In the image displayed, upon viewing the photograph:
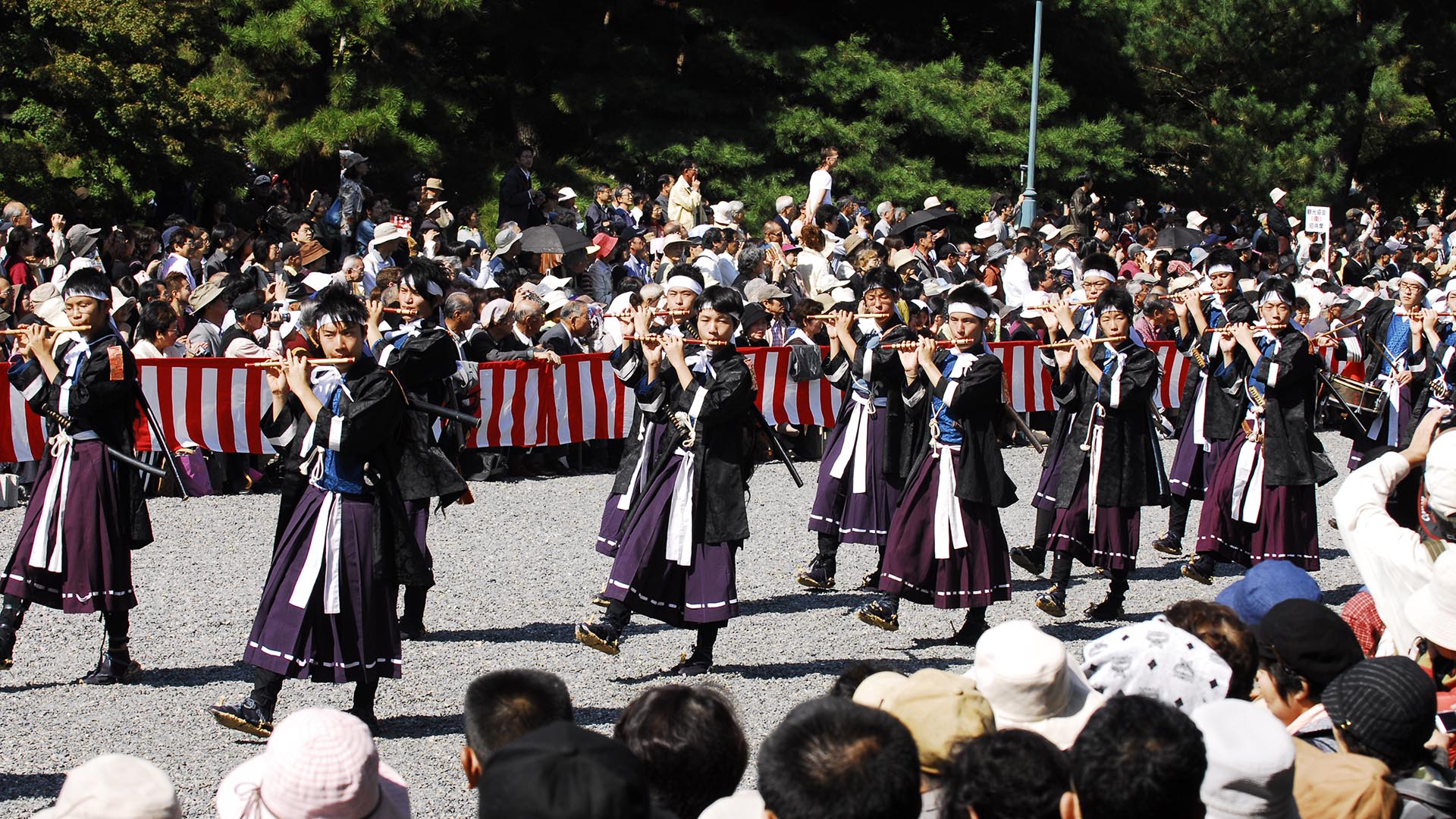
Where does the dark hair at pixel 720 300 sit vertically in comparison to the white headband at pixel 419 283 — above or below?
below

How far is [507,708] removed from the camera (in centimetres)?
333

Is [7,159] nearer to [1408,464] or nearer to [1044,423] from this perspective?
[1044,423]

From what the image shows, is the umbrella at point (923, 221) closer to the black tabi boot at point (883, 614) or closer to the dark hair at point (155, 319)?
the dark hair at point (155, 319)

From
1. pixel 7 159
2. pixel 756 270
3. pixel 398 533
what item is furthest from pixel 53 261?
pixel 398 533

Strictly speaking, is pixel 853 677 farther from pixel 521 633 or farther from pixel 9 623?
pixel 9 623

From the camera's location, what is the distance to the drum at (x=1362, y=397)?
1064 centimetres

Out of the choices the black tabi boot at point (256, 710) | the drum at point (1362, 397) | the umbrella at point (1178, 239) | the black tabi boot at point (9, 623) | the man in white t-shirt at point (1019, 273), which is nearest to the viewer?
the black tabi boot at point (256, 710)

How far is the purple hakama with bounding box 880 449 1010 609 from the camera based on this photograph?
7176mm

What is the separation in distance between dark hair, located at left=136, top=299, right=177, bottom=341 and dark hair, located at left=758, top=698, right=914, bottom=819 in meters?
7.95

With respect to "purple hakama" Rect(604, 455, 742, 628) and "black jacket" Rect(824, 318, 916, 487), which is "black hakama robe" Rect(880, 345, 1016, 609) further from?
"purple hakama" Rect(604, 455, 742, 628)

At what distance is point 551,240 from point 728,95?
745 centimetres

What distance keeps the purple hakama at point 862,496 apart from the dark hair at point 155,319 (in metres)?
4.28

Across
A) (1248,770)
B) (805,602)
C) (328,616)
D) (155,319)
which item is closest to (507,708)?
(1248,770)

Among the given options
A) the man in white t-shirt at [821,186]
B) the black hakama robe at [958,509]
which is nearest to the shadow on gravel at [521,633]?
the black hakama robe at [958,509]
